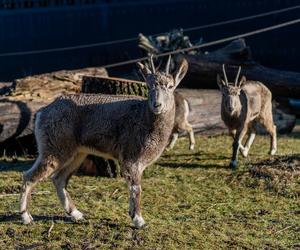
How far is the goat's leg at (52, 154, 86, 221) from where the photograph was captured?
745cm

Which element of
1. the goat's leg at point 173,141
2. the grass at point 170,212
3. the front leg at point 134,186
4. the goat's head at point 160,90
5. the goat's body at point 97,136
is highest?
the goat's head at point 160,90

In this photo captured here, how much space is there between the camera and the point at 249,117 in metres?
11.3

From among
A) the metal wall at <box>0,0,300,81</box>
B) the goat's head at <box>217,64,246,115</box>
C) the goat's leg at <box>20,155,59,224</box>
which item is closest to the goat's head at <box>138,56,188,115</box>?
the goat's leg at <box>20,155,59,224</box>

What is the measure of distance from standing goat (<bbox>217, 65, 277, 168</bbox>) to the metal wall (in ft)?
14.5

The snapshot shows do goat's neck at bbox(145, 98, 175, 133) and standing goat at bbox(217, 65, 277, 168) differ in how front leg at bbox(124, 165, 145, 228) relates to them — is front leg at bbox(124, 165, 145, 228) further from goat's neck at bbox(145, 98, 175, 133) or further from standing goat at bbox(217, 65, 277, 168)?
standing goat at bbox(217, 65, 277, 168)

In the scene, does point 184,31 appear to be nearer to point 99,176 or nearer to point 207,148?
point 207,148

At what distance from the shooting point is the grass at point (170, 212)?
6.77 meters

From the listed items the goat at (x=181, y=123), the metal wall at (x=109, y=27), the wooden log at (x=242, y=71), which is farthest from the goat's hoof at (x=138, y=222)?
the metal wall at (x=109, y=27)

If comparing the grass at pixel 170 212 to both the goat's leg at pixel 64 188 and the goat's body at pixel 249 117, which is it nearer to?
the goat's leg at pixel 64 188

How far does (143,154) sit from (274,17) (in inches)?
373

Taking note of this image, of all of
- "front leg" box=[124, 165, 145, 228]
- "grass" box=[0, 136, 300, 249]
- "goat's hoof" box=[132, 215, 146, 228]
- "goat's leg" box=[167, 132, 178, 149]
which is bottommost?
"goat's leg" box=[167, 132, 178, 149]

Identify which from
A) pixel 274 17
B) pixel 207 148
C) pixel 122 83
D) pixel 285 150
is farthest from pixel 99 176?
pixel 274 17

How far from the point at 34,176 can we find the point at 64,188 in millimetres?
380

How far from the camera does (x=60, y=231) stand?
7.04m
